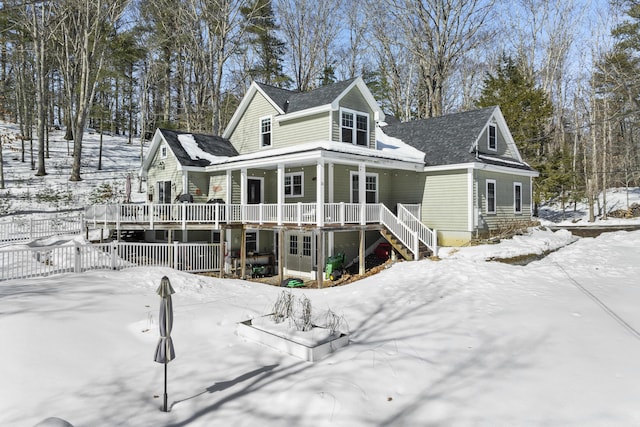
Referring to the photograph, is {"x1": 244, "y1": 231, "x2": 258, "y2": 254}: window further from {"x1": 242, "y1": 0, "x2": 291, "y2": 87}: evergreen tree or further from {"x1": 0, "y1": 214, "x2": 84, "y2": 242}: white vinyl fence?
{"x1": 242, "y1": 0, "x2": 291, "y2": 87}: evergreen tree

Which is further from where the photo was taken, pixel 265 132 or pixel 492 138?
pixel 492 138

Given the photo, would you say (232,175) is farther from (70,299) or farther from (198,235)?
(70,299)

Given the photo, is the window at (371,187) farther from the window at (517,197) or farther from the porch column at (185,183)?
the porch column at (185,183)

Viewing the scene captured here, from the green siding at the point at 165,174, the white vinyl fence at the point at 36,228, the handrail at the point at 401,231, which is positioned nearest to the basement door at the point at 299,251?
the handrail at the point at 401,231

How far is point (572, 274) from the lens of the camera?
42.7 feet

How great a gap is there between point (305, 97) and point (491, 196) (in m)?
10.7

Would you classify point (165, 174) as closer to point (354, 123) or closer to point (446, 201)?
point (354, 123)

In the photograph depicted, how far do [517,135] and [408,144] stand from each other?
518 inches

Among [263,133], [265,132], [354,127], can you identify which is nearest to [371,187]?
[354,127]

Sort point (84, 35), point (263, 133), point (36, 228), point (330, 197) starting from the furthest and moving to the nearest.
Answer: point (84, 35)
point (36, 228)
point (263, 133)
point (330, 197)

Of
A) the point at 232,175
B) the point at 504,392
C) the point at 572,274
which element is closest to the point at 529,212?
the point at 572,274

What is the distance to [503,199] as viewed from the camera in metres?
20.5

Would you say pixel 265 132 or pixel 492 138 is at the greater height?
pixel 265 132

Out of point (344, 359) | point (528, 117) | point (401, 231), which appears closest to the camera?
point (344, 359)
